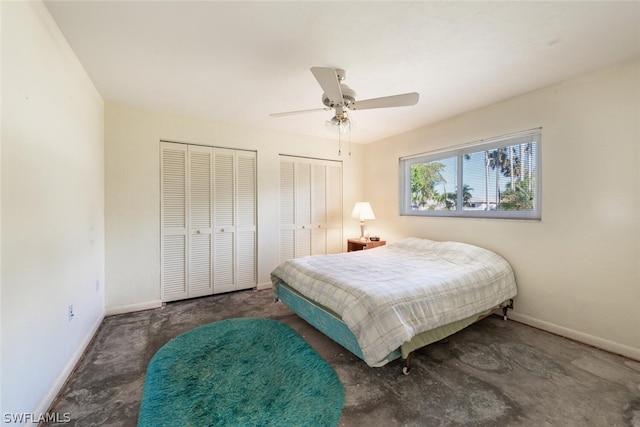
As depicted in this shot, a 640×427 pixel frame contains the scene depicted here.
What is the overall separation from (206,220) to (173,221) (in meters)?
0.39

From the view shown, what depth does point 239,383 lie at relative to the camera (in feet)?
5.70

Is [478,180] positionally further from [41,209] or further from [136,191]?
[136,191]

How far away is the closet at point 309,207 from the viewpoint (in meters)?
4.03

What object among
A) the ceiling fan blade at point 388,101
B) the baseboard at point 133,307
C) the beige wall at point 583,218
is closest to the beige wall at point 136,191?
the baseboard at point 133,307

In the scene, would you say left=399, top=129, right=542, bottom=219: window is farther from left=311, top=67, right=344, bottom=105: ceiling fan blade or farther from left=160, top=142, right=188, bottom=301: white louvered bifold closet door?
left=160, top=142, right=188, bottom=301: white louvered bifold closet door

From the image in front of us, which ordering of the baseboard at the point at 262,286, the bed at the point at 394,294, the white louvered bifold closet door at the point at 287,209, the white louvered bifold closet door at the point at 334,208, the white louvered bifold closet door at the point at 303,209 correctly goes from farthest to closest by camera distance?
the white louvered bifold closet door at the point at 334,208
the white louvered bifold closet door at the point at 303,209
the white louvered bifold closet door at the point at 287,209
the baseboard at the point at 262,286
the bed at the point at 394,294

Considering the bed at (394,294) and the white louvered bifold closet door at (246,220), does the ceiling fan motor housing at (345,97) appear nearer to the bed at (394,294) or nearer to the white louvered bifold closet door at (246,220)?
the bed at (394,294)

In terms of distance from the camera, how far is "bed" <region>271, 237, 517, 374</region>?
5.67 ft

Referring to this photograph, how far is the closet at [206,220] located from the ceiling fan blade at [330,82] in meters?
2.01

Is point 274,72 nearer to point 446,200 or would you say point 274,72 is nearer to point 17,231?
point 17,231

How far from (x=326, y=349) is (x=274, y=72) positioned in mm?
2481

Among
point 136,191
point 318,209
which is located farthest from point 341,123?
point 136,191

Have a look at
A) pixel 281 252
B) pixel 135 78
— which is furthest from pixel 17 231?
pixel 281 252

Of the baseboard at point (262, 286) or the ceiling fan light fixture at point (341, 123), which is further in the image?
the baseboard at point (262, 286)
